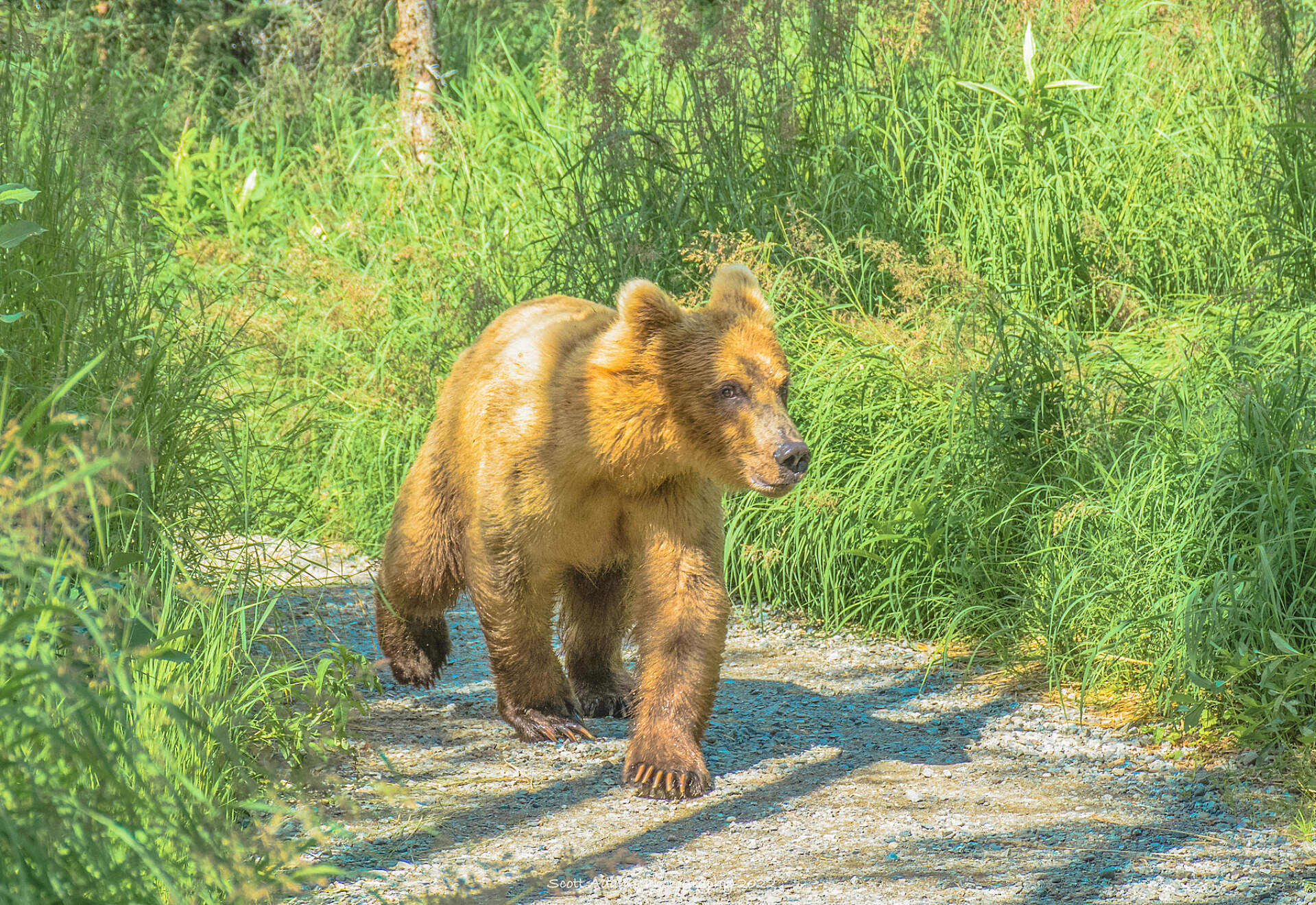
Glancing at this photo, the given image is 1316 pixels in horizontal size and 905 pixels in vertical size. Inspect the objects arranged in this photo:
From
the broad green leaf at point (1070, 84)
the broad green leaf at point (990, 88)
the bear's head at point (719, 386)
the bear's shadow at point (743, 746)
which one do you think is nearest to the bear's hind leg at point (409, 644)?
the bear's shadow at point (743, 746)

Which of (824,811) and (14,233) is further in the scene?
(824,811)

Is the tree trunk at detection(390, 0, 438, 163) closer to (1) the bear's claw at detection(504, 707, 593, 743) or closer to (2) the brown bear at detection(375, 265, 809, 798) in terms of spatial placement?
(2) the brown bear at detection(375, 265, 809, 798)

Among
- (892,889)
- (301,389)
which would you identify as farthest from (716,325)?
(301,389)

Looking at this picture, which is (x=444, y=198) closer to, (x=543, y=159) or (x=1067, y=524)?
(x=543, y=159)

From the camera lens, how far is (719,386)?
3881 millimetres

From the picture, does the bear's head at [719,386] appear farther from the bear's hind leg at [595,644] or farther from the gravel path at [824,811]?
the gravel path at [824,811]

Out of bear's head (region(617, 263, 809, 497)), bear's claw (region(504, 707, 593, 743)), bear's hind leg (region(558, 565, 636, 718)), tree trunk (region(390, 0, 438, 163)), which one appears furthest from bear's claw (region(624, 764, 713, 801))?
tree trunk (region(390, 0, 438, 163))

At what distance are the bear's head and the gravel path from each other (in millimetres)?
952

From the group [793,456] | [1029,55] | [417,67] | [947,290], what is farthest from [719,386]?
[417,67]

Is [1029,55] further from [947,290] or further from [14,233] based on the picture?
[14,233]

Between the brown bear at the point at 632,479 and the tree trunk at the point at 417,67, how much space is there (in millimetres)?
5318

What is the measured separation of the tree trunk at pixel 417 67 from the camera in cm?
935

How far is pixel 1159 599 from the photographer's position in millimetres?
4258

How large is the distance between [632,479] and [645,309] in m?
0.50
